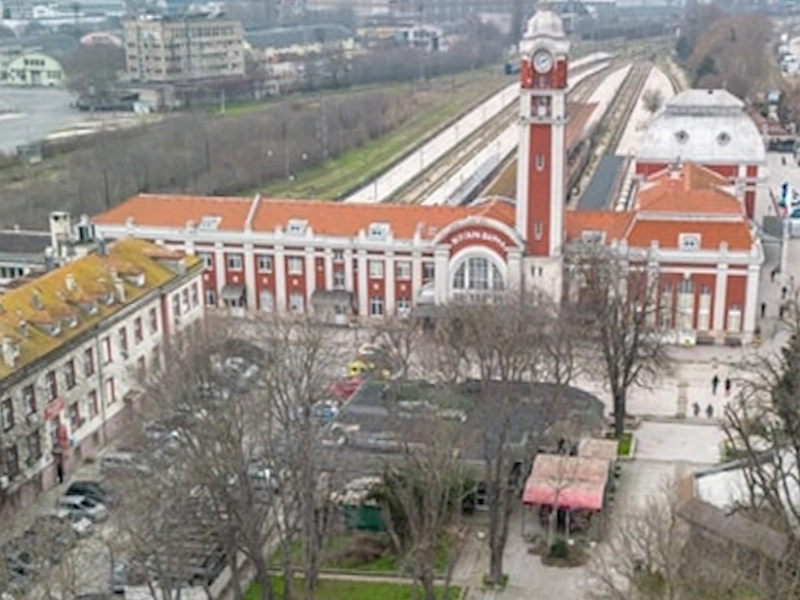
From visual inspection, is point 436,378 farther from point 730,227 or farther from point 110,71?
point 110,71

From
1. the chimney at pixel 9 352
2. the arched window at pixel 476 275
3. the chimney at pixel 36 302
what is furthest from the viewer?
the arched window at pixel 476 275

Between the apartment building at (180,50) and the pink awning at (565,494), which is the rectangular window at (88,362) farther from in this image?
the apartment building at (180,50)

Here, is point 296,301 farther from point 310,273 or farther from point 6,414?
point 6,414

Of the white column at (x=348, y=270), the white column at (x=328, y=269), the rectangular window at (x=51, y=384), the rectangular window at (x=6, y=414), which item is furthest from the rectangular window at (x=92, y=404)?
the white column at (x=348, y=270)

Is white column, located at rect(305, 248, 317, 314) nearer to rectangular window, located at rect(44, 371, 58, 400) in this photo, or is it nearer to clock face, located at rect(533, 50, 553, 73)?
clock face, located at rect(533, 50, 553, 73)

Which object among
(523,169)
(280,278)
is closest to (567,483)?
(523,169)

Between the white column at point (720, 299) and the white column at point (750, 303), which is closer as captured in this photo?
the white column at point (750, 303)

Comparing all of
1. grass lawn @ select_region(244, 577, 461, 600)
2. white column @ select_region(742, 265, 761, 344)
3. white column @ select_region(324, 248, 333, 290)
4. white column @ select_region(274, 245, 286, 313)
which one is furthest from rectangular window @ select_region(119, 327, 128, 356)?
white column @ select_region(742, 265, 761, 344)
